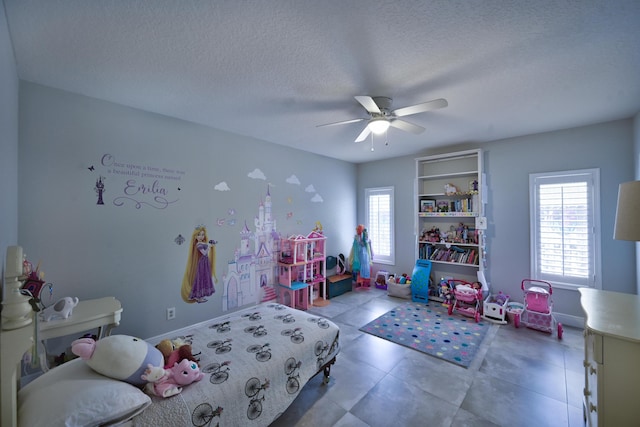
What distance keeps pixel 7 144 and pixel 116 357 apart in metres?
1.58

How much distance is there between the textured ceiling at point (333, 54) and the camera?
1394 millimetres

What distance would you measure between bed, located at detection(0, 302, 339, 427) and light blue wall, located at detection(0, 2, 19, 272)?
820 mm

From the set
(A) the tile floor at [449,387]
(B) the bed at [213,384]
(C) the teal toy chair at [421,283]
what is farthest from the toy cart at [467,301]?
(B) the bed at [213,384]

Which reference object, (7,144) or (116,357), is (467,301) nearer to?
(116,357)

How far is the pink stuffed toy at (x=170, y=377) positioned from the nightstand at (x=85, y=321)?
1.01m

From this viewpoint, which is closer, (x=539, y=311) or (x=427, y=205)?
(x=539, y=311)

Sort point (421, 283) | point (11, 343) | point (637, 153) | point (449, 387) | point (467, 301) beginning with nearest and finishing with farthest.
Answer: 1. point (11, 343)
2. point (449, 387)
3. point (637, 153)
4. point (467, 301)
5. point (421, 283)

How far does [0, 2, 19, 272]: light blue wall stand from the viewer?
1436mm

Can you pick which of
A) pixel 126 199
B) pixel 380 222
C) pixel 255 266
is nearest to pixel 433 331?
pixel 380 222

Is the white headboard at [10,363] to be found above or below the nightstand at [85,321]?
above

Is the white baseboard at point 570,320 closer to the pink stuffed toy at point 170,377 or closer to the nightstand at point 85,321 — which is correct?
the pink stuffed toy at point 170,377

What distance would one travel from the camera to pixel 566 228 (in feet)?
10.9

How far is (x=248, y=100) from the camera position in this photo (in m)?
2.48

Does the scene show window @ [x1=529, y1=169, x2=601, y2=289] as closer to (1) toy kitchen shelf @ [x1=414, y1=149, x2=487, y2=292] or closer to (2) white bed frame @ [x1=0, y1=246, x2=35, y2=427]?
(1) toy kitchen shelf @ [x1=414, y1=149, x2=487, y2=292]
